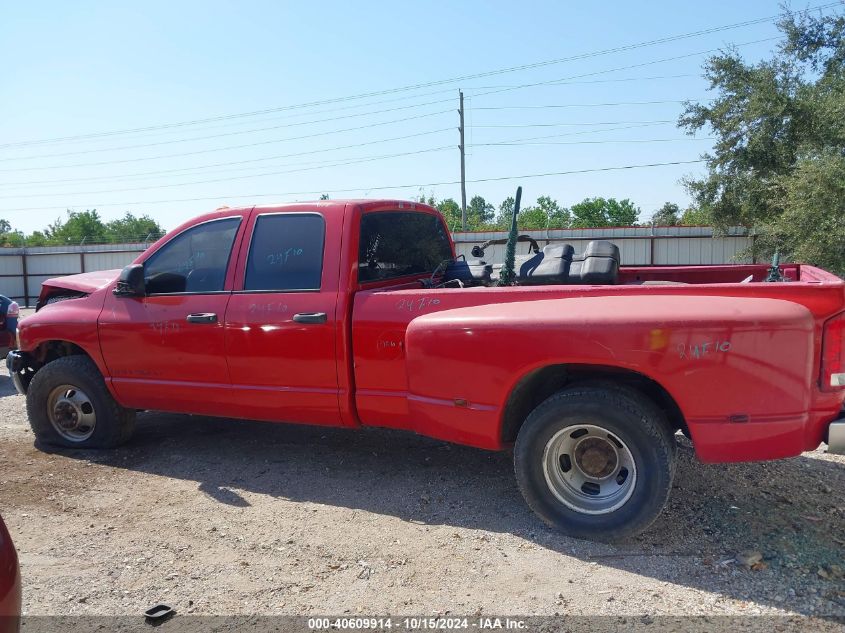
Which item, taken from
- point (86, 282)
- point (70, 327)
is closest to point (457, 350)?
point (70, 327)

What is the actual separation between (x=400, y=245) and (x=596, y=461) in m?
2.20

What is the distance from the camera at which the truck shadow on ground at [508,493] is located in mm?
3152

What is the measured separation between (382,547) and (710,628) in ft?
5.34

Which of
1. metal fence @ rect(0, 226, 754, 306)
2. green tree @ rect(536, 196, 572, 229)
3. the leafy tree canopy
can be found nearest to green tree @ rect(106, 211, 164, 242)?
the leafy tree canopy

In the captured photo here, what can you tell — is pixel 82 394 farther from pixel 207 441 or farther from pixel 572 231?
pixel 572 231

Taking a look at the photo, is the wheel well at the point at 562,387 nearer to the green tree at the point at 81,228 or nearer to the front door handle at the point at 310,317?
the front door handle at the point at 310,317

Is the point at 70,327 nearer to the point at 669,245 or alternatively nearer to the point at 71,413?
the point at 71,413

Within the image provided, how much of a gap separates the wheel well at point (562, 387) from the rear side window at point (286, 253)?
1.52m

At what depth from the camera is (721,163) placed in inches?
802

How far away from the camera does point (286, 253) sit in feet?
14.6

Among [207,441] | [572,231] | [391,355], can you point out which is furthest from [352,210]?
[572,231]

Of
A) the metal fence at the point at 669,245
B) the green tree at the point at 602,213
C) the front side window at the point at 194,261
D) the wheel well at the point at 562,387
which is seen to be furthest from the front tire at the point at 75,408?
the green tree at the point at 602,213

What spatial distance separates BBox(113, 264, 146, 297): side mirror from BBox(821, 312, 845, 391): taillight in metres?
4.36

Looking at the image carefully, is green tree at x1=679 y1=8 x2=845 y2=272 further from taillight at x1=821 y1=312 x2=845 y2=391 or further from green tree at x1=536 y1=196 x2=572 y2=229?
green tree at x1=536 y1=196 x2=572 y2=229
